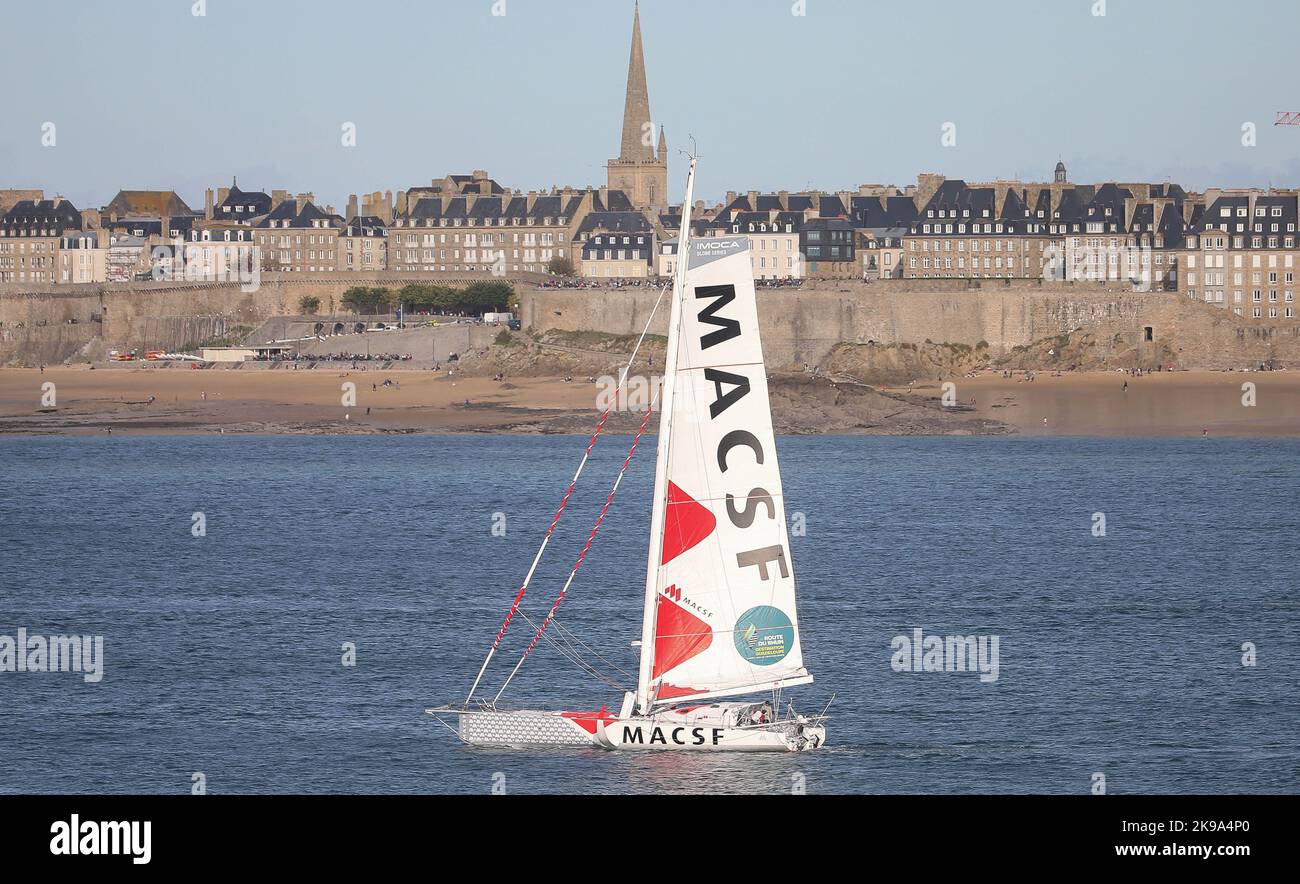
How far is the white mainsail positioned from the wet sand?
167 feet

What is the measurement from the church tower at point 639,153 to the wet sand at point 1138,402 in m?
50.0

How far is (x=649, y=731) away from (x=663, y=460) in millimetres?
2812

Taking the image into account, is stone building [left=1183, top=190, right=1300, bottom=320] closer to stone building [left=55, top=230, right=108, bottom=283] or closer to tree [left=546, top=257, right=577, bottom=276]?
tree [left=546, top=257, right=577, bottom=276]

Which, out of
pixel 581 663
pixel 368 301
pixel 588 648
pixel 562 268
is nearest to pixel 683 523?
pixel 581 663

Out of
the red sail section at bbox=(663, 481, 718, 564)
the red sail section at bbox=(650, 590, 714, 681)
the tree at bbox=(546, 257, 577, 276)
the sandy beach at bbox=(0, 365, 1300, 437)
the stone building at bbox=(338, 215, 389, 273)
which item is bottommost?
the sandy beach at bbox=(0, 365, 1300, 437)

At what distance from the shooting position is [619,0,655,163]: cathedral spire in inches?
5020

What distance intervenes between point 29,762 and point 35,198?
106616 millimetres

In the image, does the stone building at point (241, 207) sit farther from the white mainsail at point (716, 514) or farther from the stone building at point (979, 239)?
the white mainsail at point (716, 514)

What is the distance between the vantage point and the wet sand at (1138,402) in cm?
6931

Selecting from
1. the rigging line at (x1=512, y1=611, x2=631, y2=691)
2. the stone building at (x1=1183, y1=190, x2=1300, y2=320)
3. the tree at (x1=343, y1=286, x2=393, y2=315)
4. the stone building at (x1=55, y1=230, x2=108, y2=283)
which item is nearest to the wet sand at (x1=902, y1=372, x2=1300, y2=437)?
the stone building at (x1=1183, y1=190, x2=1300, y2=320)

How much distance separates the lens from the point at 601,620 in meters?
30.3
